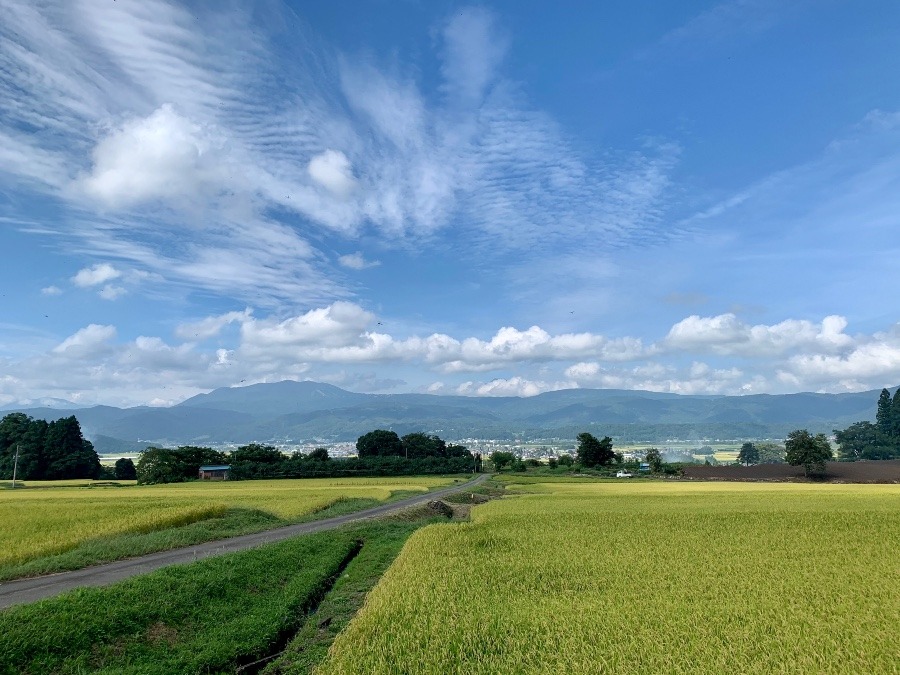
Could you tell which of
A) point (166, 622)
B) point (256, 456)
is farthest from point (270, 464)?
point (166, 622)

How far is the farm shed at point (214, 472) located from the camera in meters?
97.7

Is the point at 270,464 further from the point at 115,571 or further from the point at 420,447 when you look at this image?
the point at 115,571

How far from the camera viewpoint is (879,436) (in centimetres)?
15062

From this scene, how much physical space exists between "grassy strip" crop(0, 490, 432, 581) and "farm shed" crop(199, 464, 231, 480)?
67906mm

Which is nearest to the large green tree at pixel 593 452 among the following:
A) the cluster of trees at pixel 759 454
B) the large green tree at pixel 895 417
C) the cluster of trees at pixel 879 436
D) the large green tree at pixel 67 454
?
the cluster of trees at pixel 879 436

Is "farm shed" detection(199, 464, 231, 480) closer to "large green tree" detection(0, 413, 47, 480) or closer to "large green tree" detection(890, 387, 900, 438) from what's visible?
"large green tree" detection(0, 413, 47, 480)

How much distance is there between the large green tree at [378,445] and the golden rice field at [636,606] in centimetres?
11089

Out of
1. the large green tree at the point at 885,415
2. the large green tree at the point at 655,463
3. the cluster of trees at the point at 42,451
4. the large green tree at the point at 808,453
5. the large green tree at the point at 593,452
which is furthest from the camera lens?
the large green tree at the point at 885,415

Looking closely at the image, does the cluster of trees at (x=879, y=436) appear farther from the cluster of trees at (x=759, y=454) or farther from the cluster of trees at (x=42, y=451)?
the cluster of trees at (x=42, y=451)

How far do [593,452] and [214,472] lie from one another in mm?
77402

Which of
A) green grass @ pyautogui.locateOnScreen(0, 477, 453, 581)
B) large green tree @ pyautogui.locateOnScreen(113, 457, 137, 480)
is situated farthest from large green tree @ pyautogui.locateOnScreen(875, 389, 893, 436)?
large green tree @ pyautogui.locateOnScreen(113, 457, 137, 480)

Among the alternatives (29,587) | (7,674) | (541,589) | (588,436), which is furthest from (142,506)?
(588,436)

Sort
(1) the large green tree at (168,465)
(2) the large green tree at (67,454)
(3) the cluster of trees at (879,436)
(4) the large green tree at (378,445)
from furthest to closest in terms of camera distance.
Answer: (3) the cluster of trees at (879,436), (4) the large green tree at (378,445), (2) the large green tree at (67,454), (1) the large green tree at (168,465)

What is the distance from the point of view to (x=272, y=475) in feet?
323
